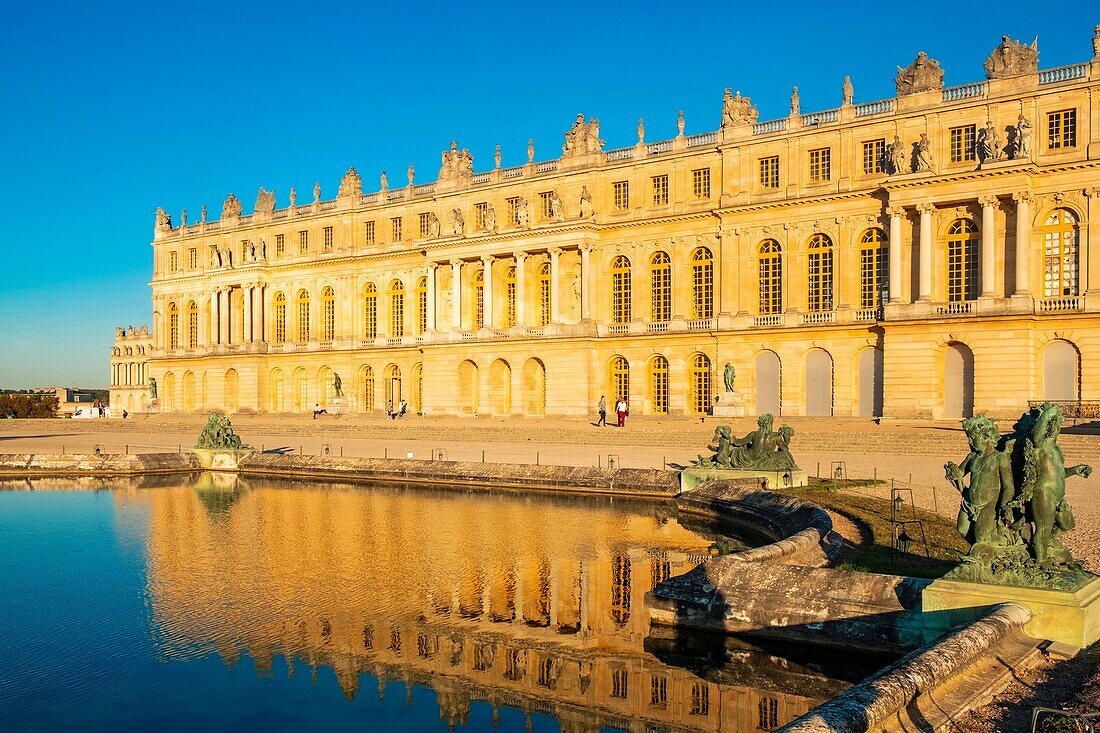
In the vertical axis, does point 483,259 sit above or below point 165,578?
above

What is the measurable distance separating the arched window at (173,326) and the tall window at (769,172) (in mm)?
51053

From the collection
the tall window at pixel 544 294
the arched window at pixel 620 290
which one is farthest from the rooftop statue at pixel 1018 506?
the tall window at pixel 544 294

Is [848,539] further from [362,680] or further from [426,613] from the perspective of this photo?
[362,680]

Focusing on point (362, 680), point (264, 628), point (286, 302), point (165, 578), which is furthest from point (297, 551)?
point (286, 302)

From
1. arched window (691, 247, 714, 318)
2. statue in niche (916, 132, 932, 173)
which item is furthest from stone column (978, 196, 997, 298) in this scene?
arched window (691, 247, 714, 318)

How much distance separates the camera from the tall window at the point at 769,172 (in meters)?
47.3

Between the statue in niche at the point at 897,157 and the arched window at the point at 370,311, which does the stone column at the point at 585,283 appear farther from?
the arched window at the point at 370,311

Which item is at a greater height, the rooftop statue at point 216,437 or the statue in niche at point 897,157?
the statue in niche at point 897,157

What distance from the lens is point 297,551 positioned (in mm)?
17094

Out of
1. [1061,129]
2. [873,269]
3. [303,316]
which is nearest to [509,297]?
[303,316]

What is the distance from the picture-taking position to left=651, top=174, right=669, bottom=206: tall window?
51.2 metres

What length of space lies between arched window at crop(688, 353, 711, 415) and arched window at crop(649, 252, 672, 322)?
306cm

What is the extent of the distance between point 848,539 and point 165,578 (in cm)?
1099

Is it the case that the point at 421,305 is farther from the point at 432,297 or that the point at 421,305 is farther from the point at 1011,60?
the point at 1011,60
